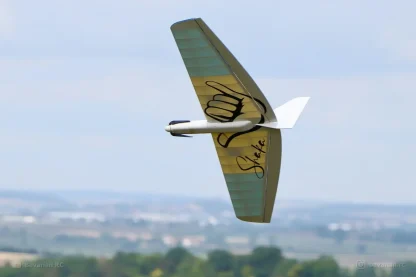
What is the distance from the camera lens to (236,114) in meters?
25.1

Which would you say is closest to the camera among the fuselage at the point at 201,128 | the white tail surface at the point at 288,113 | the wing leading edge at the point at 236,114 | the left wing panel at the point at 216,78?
the left wing panel at the point at 216,78

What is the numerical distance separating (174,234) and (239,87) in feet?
194

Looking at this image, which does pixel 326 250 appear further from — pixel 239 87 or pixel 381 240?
pixel 239 87

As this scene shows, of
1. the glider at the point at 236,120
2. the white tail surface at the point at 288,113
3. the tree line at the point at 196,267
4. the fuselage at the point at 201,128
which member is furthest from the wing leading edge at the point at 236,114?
the tree line at the point at 196,267

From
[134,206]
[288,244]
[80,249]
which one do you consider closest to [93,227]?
[288,244]

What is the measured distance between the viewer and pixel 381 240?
86.0 meters

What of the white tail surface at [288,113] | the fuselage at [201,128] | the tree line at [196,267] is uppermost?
the white tail surface at [288,113]

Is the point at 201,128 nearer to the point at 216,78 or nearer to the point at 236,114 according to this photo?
the point at 236,114

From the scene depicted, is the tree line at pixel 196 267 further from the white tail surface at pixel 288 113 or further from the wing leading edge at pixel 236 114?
the white tail surface at pixel 288 113

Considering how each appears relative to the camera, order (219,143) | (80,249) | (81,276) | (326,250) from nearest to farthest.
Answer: (219,143) → (81,276) → (80,249) → (326,250)

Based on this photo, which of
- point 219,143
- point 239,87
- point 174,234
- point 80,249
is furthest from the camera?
point 174,234

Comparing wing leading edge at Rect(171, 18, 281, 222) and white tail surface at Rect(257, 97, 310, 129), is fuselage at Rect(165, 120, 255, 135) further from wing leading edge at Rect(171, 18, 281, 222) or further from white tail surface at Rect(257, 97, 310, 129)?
white tail surface at Rect(257, 97, 310, 129)

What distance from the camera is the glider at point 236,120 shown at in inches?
939

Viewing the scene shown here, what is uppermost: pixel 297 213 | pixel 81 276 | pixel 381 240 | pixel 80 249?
pixel 81 276
